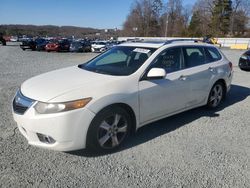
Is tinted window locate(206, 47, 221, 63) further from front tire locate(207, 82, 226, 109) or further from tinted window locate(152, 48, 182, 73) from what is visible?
tinted window locate(152, 48, 182, 73)

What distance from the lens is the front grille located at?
3539 millimetres

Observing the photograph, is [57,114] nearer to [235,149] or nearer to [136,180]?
[136,180]

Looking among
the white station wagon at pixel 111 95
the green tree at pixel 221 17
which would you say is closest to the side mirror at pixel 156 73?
the white station wagon at pixel 111 95

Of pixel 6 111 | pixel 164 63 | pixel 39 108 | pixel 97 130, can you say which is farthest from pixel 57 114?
pixel 6 111

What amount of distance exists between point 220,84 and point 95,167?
3.93 meters

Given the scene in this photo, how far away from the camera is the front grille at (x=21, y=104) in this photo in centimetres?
354

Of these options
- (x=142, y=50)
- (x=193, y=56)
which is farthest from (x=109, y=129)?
(x=193, y=56)

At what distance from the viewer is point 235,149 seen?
4.11 m

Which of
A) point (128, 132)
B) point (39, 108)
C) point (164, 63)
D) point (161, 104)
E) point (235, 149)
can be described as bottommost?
point (235, 149)

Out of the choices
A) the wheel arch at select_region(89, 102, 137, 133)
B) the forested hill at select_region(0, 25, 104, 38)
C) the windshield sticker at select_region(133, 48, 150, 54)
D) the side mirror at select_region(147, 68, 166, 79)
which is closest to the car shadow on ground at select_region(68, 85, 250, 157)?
the wheel arch at select_region(89, 102, 137, 133)

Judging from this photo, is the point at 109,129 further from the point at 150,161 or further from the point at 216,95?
the point at 216,95

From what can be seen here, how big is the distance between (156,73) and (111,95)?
2.82 ft

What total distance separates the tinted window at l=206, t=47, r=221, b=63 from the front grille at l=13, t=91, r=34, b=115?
3.86m

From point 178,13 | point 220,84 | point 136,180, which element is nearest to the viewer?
point 136,180
